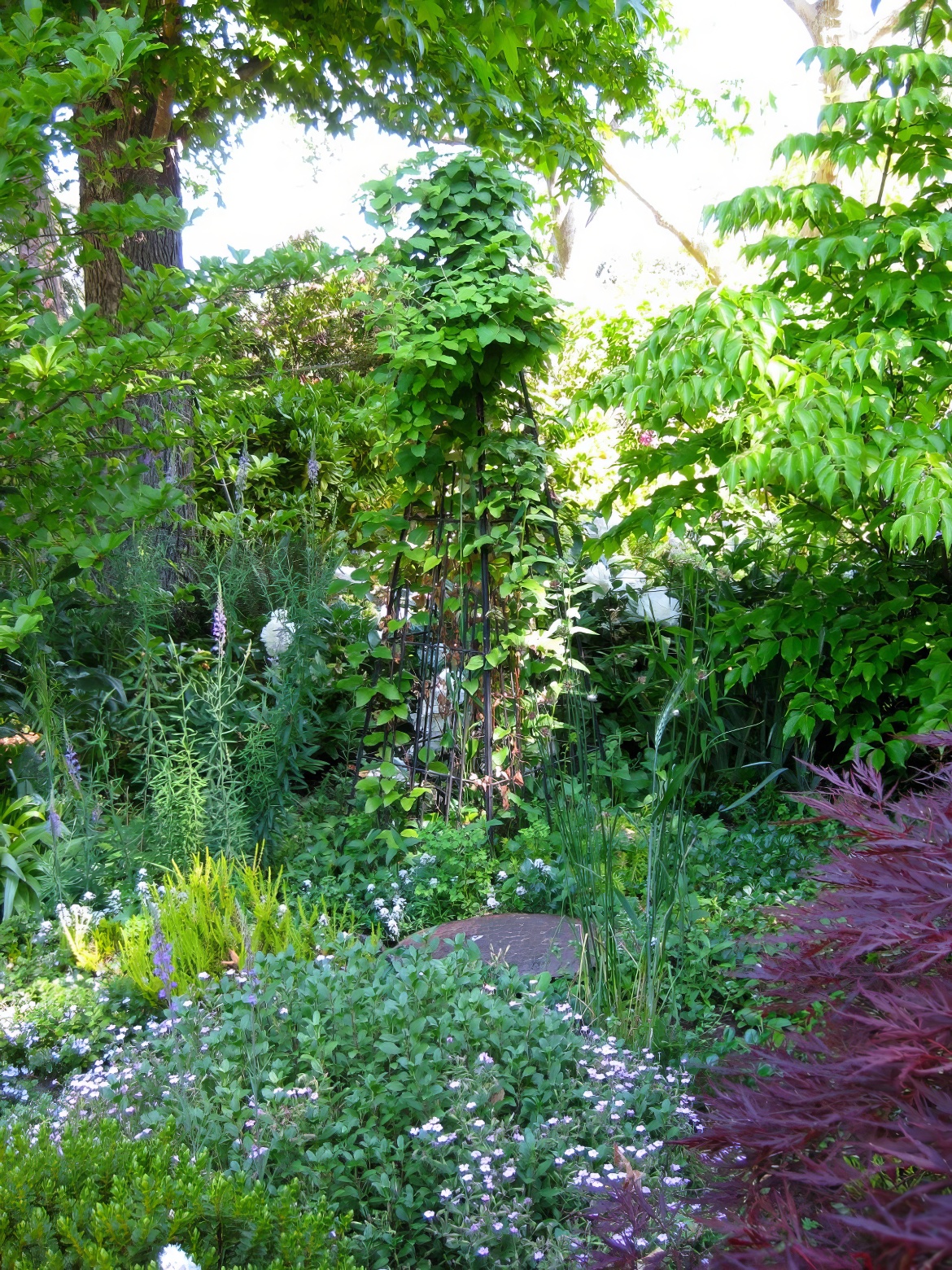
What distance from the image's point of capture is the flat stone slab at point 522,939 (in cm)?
252

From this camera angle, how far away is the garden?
4.26 ft

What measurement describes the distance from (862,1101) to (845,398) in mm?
2021

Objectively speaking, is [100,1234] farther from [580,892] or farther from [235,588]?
A: [235,588]

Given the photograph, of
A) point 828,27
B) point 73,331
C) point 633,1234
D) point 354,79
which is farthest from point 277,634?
point 828,27

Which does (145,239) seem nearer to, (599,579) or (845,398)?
(599,579)

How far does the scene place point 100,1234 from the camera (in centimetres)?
125

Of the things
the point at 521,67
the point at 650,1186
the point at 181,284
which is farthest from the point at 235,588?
the point at 521,67

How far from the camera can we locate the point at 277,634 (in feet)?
13.2

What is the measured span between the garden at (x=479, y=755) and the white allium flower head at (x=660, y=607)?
26mm

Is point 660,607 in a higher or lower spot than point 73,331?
lower

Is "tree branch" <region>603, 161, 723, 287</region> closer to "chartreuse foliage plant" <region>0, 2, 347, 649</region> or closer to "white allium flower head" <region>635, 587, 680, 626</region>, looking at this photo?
"white allium flower head" <region>635, 587, 680, 626</region>

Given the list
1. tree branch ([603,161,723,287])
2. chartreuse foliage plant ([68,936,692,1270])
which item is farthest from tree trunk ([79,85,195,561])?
tree branch ([603,161,723,287])

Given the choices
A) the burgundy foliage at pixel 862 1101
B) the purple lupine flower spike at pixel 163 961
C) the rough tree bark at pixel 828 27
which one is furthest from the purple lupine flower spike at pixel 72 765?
the rough tree bark at pixel 828 27

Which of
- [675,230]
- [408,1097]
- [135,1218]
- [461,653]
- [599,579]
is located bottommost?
[408,1097]
